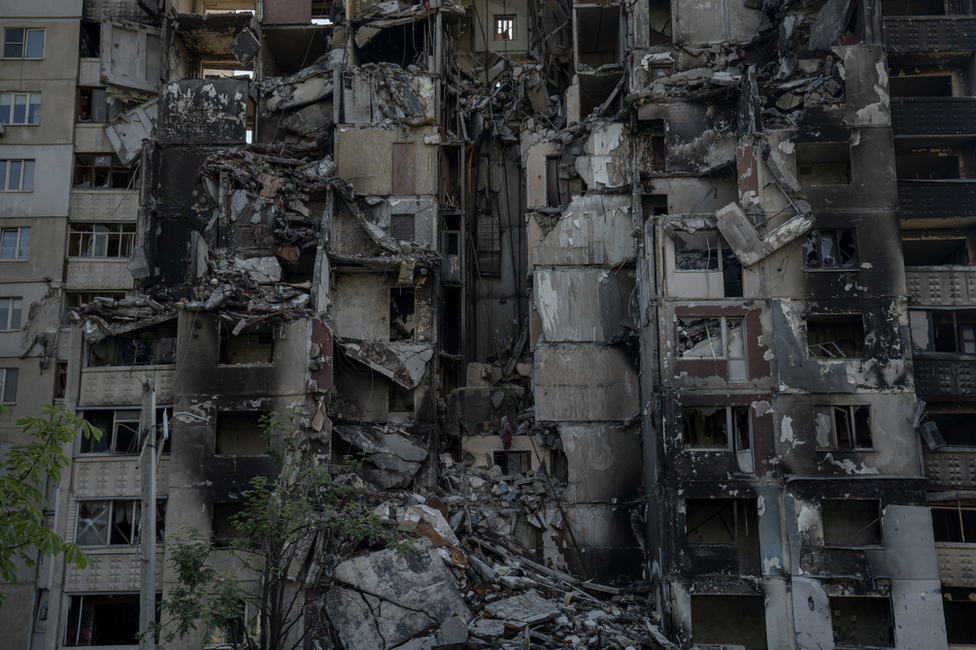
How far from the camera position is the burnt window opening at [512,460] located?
1357 inches

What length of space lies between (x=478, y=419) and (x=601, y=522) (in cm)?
591

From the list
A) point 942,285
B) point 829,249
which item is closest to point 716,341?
point 829,249

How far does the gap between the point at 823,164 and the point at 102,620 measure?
27.9 metres

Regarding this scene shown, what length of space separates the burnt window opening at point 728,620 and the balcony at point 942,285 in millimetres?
11171

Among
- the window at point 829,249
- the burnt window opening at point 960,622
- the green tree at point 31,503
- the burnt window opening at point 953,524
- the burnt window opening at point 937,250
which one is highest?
the burnt window opening at point 937,250

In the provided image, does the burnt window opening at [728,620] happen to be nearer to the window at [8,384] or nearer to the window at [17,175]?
the window at [8,384]

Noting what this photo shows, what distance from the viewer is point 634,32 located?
37.4m

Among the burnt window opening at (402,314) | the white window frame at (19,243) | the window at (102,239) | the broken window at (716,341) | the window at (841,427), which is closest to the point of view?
the window at (841,427)

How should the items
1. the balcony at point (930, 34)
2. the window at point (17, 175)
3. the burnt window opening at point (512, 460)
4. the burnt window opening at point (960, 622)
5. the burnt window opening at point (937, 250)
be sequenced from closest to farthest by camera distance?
the burnt window opening at point (960, 622)
the burnt window opening at point (937, 250)
the balcony at point (930, 34)
the burnt window opening at point (512, 460)
the window at point (17, 175)

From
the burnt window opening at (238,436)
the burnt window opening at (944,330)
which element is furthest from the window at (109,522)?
the burnt window opening at (944,330)

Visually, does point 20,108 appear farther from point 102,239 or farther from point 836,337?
point 836,337

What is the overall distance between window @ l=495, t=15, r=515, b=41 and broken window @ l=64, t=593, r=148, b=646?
2632cm

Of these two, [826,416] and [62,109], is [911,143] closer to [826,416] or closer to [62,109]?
[826,416]

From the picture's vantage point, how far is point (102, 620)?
105 feet
